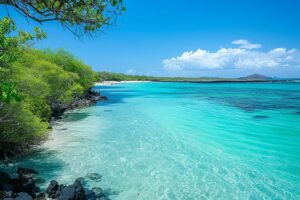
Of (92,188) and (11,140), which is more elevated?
(11,140)

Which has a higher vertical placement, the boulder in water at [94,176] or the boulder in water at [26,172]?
the boulder in water at [26,172]

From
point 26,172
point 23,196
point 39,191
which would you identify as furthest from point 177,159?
point 23,196

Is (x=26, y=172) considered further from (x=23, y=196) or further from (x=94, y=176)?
(x=23, y=196)

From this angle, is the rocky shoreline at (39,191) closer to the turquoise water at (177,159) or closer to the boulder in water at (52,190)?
the boulder in water at (52,190)

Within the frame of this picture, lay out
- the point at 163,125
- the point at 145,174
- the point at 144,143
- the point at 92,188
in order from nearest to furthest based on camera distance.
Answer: the point at 92,188
the point at 145,174
the point at 144,143
the point at 163,125

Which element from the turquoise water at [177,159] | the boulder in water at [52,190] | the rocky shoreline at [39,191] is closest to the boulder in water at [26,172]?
the turquoise water at [177,159]

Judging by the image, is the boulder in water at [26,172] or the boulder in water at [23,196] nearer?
the boulder in water at [23,196]

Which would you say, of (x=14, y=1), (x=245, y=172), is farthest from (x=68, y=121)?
(x=14, y=1)

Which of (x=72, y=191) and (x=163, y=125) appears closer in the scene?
(x=72, y=191)

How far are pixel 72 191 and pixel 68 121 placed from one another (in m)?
20.6

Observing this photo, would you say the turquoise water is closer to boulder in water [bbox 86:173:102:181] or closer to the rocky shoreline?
boulder in water [bbox 86:173:102:181]

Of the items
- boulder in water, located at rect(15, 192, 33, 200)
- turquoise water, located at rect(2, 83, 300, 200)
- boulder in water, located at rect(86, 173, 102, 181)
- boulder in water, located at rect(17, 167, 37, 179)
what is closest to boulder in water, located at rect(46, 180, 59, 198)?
boulder in water, located at rect(15, 192, 33, 200)

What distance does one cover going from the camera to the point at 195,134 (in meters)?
25.5

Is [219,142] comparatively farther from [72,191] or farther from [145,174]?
[72,191]
